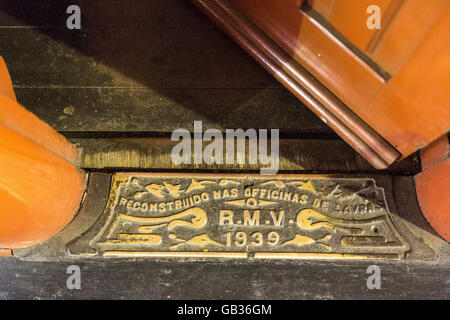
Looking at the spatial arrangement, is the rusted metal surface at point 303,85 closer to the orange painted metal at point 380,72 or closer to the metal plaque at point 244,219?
the orange painted metal at point 380,72

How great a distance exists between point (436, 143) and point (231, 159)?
2.60ft

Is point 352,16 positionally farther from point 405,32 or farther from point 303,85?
point 303,85

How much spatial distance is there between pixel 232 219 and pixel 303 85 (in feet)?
2.09

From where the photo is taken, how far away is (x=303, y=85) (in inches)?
53.0

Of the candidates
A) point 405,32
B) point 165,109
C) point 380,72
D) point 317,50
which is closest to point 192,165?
point 165,109

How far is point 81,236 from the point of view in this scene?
52.3 inches

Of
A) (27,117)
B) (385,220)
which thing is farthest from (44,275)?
(385,220)

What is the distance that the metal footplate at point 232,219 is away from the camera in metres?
1.30

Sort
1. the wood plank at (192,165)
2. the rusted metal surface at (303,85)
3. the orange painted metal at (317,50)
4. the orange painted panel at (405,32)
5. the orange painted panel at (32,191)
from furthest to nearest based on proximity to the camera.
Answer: the wood plank at (192,165), the rusted metal surface at (303,85), the orange painted metal at (317,50), the orange painted panel at (32,191), the orange painted panel at (405,32)

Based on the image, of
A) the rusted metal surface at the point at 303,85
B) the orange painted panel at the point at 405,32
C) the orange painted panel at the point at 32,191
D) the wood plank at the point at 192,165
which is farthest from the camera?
the wood plank at the point at 192,165

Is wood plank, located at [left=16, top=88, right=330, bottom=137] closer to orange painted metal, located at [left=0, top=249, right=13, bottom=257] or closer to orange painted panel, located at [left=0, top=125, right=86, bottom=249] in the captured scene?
orange painted panel, located at [left=0, top=125, right=86, bottom=249]

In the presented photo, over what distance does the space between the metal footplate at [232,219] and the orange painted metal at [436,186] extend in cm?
11

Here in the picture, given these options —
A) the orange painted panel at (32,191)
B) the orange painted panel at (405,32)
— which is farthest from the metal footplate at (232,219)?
the orange painted panel at (405,32)

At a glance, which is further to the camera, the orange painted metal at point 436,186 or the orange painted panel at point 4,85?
the orange painted metal at point 436,186
